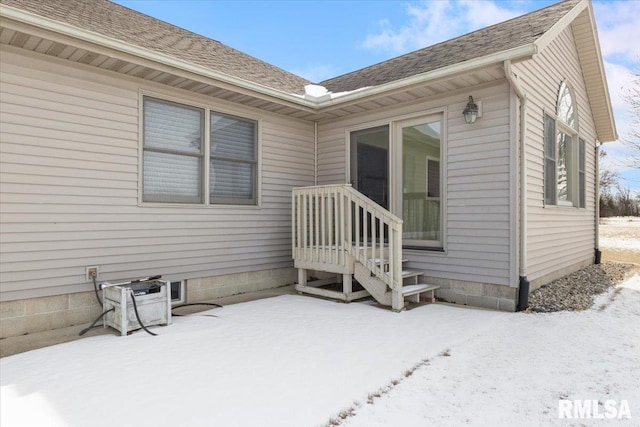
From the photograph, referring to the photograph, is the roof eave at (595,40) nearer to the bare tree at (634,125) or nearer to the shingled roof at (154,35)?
the shingled roof at (154,35)

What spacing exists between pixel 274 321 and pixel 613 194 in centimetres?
2764

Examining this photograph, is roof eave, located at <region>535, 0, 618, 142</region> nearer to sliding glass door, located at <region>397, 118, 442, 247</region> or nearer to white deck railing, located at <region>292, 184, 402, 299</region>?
sliding glass door, located at <region>397, 118, 442, 247</region>

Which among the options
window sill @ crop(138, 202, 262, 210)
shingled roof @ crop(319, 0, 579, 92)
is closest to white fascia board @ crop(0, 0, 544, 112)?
shingled roof @ crop(319, 0, 579, 92)

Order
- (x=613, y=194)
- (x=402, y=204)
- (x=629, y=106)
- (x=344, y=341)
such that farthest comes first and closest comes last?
(x=613, y=194), (x=629, y=106), (x=402, y=204), (x=344, y=341)

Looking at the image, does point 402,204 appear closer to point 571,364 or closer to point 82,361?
point 571,364

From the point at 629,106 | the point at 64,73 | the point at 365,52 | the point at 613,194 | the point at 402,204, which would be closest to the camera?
the point at 64,73

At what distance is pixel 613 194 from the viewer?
79.4ft

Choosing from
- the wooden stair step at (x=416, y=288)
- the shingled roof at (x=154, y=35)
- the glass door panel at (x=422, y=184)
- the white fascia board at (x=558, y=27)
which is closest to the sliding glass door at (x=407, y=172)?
the glass door panel at (x=422, y=184)

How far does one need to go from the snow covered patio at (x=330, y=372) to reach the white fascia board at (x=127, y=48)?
2.77 metres

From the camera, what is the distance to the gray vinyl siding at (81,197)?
12.0 ft

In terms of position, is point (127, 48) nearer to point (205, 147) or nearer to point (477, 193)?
point (205, 147)

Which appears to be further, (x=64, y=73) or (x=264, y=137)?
(x=264, y=137)

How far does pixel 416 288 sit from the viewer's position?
484cm

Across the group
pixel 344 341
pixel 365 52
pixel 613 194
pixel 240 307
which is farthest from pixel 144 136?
pixel 613 194
